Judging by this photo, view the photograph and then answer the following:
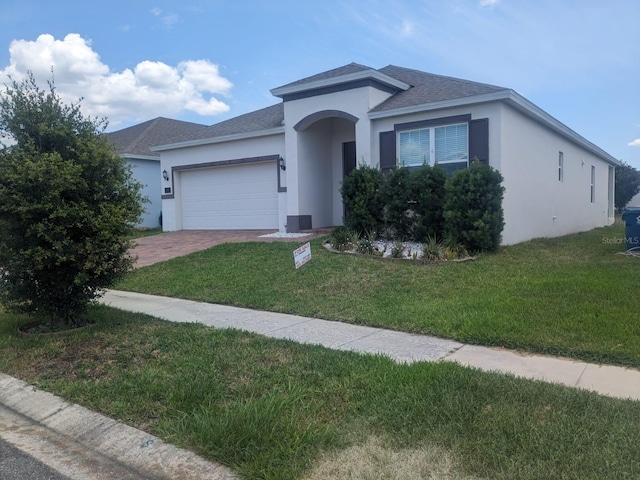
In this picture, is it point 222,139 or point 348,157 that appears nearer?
point 348,157

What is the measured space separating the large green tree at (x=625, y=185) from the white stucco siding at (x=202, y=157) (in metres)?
25.5

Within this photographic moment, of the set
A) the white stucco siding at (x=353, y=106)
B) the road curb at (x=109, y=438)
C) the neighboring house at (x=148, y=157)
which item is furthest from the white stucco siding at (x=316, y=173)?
the road curb at (x=109, y=438)

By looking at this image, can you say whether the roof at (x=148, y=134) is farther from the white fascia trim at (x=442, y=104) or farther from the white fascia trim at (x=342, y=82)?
the white fascia trim at (x=442, y=104)

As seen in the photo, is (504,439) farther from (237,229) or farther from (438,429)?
(237,229)

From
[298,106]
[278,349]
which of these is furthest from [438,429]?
[298,106]

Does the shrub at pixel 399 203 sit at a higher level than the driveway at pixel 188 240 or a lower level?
higher

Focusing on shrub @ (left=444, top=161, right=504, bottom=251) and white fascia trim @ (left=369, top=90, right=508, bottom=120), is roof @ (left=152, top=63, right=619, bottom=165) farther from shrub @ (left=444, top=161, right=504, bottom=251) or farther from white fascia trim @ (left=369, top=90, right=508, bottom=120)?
shrub @ (left=444, top=161, right=504, bottom=251)

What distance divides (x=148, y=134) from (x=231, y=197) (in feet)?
31.7

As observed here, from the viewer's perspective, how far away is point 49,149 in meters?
6.29

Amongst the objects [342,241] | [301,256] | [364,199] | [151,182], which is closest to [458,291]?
[301,256]

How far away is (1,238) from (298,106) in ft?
34.4

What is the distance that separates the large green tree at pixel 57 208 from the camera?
589cm

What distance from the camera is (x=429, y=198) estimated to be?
11.7m

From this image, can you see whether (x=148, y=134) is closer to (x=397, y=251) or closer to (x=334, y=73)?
(x=334, y=73)
